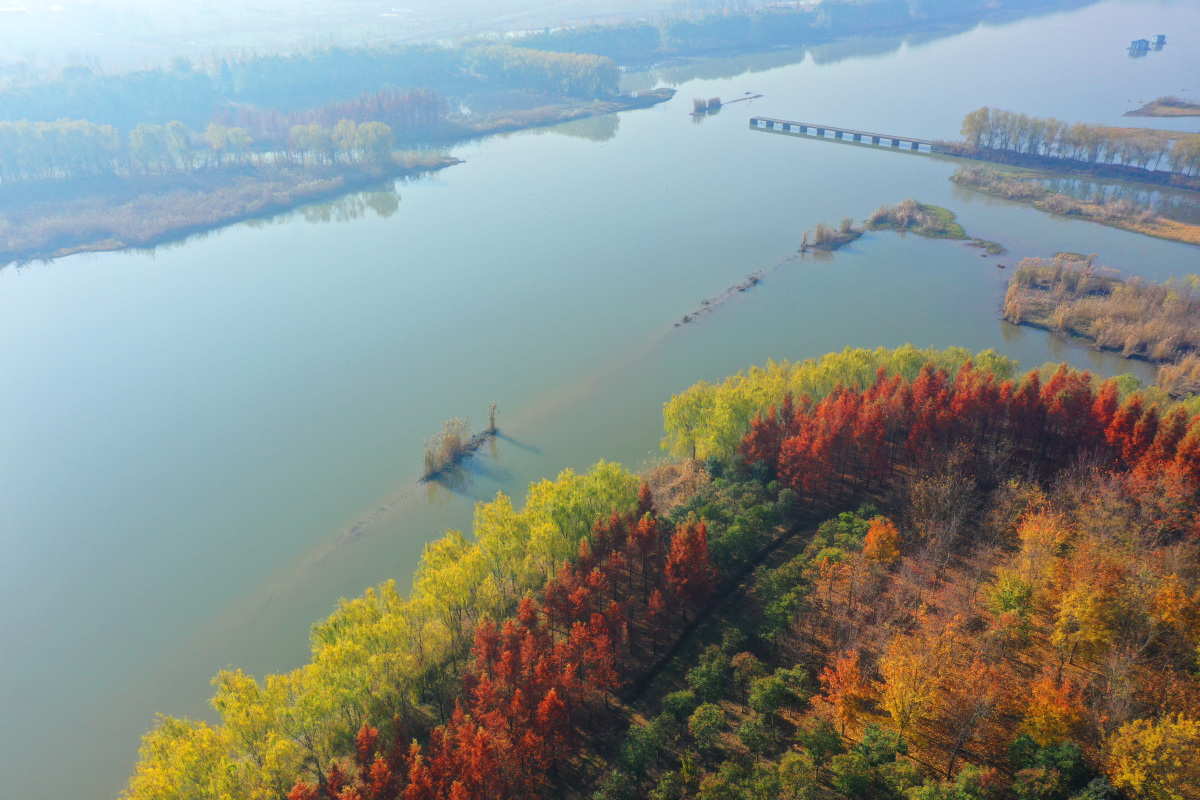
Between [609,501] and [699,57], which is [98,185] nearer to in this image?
[609,501]

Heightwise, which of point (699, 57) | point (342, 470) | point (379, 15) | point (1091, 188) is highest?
point (379, 15)

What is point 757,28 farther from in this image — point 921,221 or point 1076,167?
point 921,221

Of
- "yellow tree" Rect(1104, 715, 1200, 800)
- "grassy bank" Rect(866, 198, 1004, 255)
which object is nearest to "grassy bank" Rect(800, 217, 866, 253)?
"grassy bank" Rect(866, 198, 1004, 255)

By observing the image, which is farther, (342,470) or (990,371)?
(342,470)

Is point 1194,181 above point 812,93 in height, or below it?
below

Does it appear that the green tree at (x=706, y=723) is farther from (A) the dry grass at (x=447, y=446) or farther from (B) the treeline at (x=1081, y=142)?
(B) the treeline at (x=1081, y=142)

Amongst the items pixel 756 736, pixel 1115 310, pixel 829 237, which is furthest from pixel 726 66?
pixel 756 736

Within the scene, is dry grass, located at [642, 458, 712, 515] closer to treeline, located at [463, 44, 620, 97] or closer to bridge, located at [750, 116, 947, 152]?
bridge, located at [750, 116, 947, 152]

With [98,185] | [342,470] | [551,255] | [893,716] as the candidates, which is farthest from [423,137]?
[893,716]
